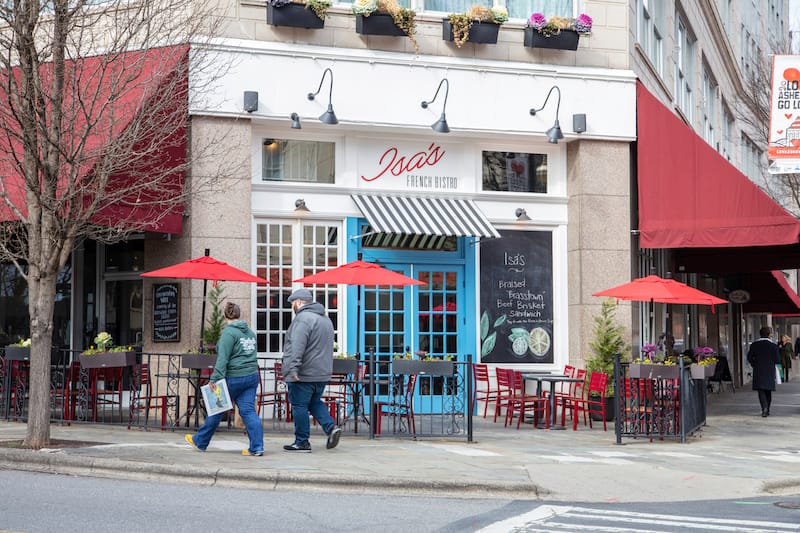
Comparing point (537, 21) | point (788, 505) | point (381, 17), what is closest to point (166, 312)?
point (381, 17)

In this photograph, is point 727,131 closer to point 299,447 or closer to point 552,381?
point 552,381

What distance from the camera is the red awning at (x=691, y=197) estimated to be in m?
16.8

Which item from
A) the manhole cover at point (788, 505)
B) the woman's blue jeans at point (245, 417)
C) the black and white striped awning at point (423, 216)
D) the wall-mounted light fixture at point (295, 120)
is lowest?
the manhole cover at point (788, 505)

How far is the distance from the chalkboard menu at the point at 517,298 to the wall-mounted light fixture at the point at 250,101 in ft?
14.4

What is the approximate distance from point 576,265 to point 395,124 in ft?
12.5


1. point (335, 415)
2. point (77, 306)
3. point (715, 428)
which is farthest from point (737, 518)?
point (77, 306)

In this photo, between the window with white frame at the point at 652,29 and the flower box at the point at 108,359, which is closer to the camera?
the flower box at the point at 108,359

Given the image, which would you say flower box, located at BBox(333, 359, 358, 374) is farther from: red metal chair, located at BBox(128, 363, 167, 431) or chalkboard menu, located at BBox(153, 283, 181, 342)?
chalkboard menu, located at BBox(153, 283, 181, 342)

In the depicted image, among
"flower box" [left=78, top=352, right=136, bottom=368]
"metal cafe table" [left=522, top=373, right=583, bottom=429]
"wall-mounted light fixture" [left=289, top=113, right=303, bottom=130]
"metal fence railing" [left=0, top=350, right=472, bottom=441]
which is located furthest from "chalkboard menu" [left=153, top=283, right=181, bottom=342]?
"metal cafe table" [left=522, top=373, right=583, bottom=429]

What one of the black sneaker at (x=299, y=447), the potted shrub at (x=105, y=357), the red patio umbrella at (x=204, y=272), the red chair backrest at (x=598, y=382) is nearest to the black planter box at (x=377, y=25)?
the red patio umbrella at (x=204, y=272)

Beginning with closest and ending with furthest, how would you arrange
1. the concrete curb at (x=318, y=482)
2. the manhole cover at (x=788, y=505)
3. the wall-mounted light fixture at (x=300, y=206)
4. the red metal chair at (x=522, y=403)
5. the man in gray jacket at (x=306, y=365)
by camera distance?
the manhole cover at (x=788, y=505) < the concrete curb at (x=318, y=482) < the man in gray jacket at (x=306, y=365) < the red metal chair at (x=522, y=403) < the wall-mounted light fixture at (x=300, y=206)

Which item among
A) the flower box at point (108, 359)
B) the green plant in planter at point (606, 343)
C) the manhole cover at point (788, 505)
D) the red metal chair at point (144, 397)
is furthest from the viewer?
the green plant in planter at point (606, 343)

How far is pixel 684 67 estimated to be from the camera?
2447cm

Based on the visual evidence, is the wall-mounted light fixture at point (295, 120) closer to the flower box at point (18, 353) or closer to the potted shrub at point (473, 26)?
the potted shrub at point (473, 26)
